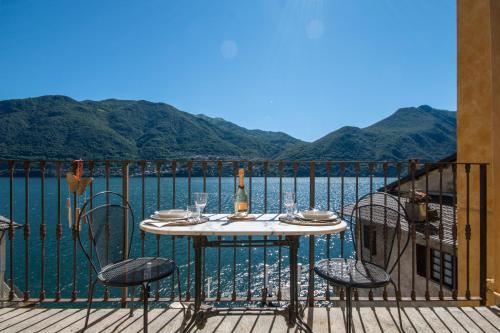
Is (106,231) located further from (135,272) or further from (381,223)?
(381,223)

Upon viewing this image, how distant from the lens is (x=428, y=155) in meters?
72.4

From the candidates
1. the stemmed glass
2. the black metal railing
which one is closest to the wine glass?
the black metal railing

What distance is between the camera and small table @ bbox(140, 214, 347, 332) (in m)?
1.74

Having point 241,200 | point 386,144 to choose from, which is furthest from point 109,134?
point 241,200

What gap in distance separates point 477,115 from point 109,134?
272 feet

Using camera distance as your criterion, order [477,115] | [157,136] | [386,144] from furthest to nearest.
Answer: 1. [157,136]
2. [386,144]
3. [477,115]

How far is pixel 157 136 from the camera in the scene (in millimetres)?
85750

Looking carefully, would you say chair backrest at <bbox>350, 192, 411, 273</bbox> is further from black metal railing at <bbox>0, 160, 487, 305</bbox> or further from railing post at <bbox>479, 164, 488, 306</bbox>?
railing post at <bbox>479, 164, 488, 306</bbox>

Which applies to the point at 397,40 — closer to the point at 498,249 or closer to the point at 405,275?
the point at 405,275

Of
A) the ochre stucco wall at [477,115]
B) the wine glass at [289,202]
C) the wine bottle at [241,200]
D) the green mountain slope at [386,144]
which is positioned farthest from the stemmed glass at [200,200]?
the green mountain slope at [386,144]

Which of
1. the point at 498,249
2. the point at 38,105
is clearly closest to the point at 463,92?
the point at 498,249

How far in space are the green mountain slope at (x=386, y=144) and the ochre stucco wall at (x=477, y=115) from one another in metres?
68.3

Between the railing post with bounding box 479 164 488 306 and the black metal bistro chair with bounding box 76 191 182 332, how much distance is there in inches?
110

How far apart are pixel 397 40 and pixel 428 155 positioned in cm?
5754
